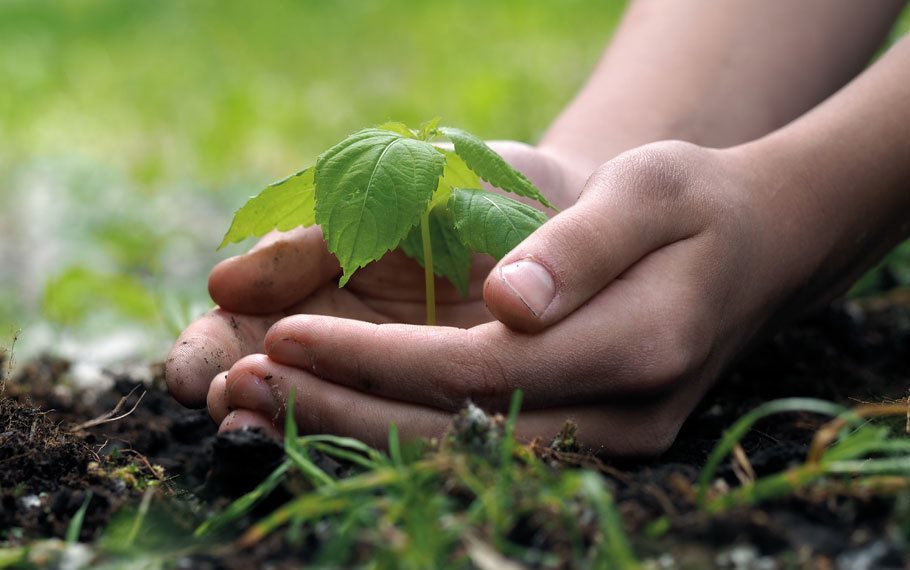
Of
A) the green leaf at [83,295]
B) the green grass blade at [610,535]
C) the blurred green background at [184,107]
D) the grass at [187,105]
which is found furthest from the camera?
the grass at [187,105]

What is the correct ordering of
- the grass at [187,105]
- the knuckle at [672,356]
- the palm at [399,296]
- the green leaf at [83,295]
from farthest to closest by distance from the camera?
1. the grass at [187,105]
2. the green leaf at [83,295]
3. the palm at [399,296]
4. the knuckle at [672,356]

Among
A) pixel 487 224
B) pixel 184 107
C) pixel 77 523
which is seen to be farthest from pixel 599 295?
pixel 184 107

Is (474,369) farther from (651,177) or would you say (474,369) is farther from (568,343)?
(651,177)

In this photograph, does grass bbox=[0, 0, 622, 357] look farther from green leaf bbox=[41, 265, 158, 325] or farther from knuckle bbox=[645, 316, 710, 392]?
knuckle bbox=[645, 316, 710, 392]

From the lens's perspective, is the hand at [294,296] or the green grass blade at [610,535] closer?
the green grass blade at [610,535]

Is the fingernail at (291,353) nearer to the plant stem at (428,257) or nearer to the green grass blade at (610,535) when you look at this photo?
the plant stem at (428,257)

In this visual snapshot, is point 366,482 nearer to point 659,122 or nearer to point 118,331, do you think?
point 659,122

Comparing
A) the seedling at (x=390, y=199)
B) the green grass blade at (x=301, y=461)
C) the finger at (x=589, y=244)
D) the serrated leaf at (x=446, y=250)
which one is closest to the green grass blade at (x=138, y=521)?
the green grass blade at (x=301, y=461)

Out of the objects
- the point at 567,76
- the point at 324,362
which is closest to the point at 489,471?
the point at 324,362
